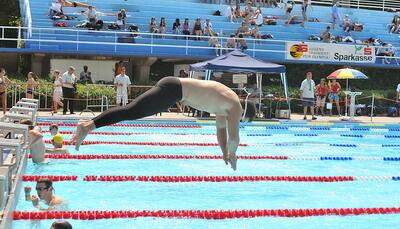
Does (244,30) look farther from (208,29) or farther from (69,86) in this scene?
(69,86)

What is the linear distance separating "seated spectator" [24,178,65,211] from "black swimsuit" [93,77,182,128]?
1320 millimetres

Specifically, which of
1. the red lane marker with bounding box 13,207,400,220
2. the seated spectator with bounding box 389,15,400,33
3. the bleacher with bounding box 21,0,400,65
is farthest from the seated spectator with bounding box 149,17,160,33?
the red lane marker with bounding box 13,207,400,220

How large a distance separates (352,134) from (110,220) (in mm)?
11081

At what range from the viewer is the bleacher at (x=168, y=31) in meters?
20.4

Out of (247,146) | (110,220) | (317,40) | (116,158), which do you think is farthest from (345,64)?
(110,220)

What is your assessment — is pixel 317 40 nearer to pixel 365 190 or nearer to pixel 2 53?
pixel 2 53

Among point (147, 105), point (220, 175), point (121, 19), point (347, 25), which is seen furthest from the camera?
point (347, 25)

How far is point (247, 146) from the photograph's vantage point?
12.3 meters

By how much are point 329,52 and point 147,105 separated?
18840 millimetres

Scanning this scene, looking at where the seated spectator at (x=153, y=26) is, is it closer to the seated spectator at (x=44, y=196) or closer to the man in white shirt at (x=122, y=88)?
the man in white shirt at (x=122, y=88)

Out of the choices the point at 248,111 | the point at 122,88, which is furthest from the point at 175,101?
the point at 122,88

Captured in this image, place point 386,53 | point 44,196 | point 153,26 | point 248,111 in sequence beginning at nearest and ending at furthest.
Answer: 1. point 248,111
2. point 44,196
3. point 153,26
4. point 386,53

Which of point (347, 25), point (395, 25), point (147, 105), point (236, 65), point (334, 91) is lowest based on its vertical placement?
point (334, 91)

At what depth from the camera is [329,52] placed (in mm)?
22875
